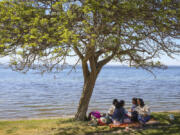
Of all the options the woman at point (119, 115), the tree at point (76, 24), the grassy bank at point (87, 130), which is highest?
the tree at point (76, 24)

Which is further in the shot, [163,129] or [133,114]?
[133,114]

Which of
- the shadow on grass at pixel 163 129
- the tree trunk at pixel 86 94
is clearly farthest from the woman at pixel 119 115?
the tree trunk at pixel 86 94

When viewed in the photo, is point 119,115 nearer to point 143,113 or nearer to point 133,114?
point 133,114

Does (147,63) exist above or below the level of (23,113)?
above

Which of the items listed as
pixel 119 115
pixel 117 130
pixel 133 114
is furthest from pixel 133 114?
pixel 117 130

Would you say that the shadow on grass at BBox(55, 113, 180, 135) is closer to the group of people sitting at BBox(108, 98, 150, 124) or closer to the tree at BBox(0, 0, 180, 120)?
the group of people sitting at BBox(108, 98, 150, 124)

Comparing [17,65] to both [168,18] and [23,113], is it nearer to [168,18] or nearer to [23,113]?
[168,18]

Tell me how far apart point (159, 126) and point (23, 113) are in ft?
36.9

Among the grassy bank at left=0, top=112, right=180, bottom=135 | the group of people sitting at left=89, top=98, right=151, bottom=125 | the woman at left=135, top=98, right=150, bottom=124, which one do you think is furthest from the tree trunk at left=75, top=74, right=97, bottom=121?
the woman at left=135, top=98, right=150, bottom=124

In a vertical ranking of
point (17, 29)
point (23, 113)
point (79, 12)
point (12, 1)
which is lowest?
point (23, 113)

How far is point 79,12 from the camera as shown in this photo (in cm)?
837

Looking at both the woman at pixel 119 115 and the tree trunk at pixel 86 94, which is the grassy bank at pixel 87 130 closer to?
the woman at pixel 119 115

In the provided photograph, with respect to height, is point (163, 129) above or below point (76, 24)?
below

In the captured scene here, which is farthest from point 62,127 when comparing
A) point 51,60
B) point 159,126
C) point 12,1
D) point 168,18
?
point 168,18
